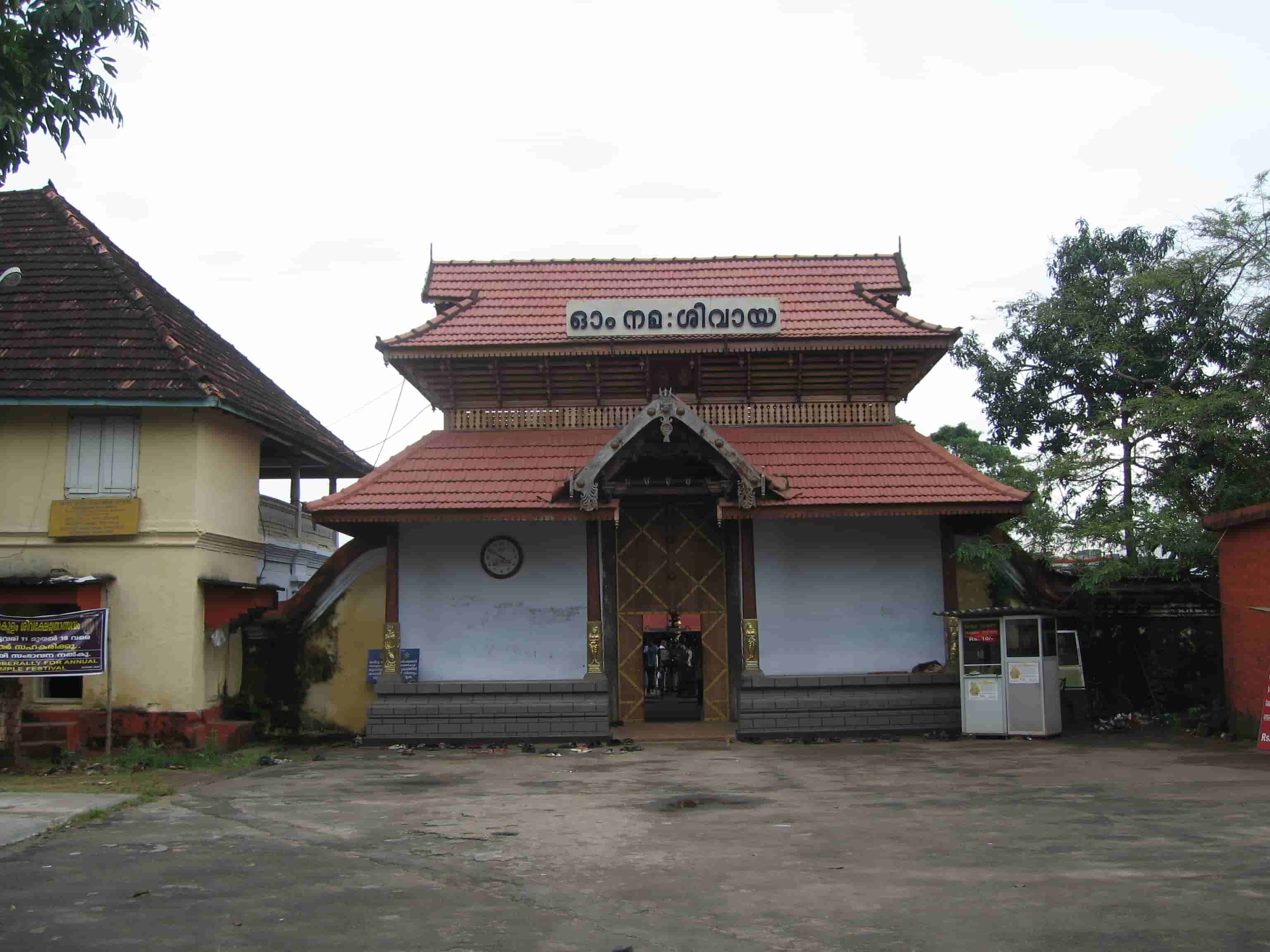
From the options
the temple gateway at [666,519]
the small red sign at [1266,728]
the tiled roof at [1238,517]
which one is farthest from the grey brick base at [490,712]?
the tiled roof at [1238,517]

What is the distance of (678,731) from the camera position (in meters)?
16.9

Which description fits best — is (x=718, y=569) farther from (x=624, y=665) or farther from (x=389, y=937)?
(x=389, y=937)

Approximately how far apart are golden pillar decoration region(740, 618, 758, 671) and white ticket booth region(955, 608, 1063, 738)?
9.62ft

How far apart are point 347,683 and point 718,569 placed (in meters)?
5.99

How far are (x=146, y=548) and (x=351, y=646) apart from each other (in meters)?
3.40

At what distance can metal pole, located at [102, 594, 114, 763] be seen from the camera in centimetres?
1446

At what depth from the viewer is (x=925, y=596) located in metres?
17.4

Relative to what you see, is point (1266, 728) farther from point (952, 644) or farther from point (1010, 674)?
point (952, 644)

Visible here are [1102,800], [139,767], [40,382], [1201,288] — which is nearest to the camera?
[1102,800]

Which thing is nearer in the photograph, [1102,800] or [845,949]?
[845,949]

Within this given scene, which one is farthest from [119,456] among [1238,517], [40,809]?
[1238,517]

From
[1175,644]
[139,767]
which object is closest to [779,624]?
[1175,644]

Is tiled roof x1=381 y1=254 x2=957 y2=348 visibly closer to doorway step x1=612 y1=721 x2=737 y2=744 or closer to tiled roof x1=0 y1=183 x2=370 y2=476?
tiled roof x1=0 y1=183 x2=370 y2=476

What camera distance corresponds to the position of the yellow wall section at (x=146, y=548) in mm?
15602
